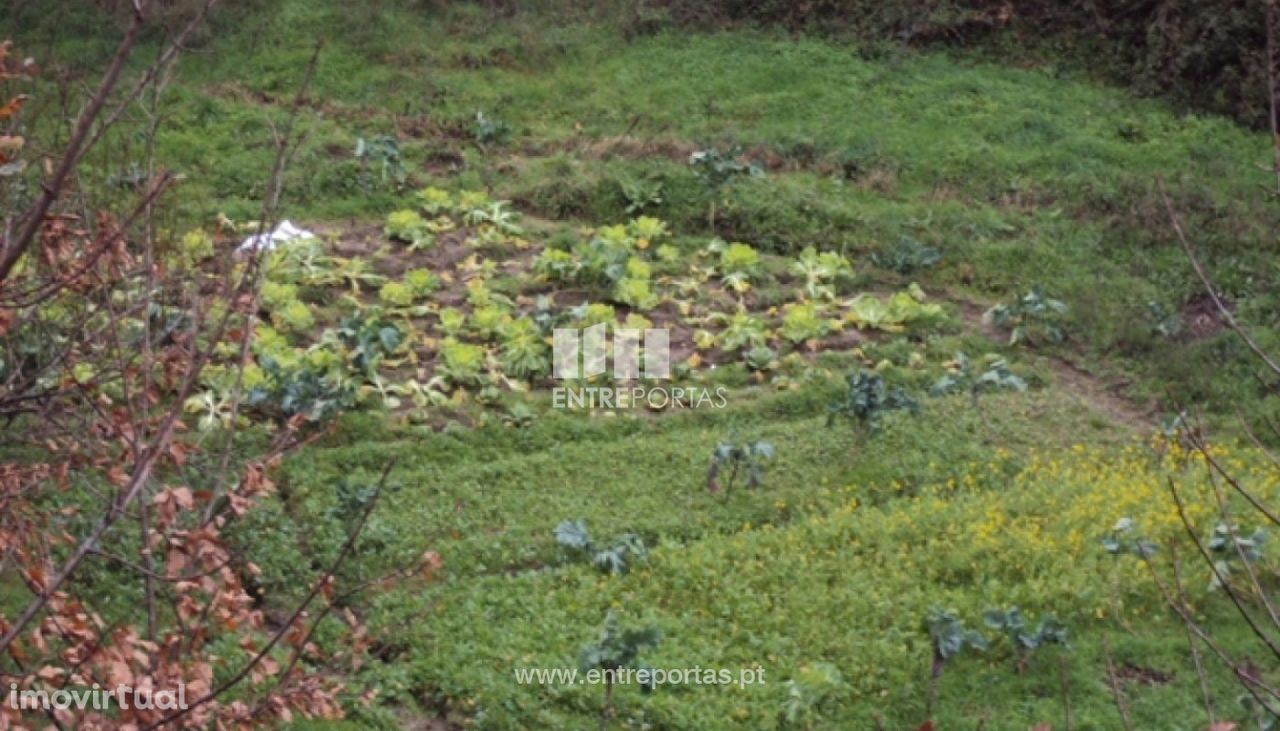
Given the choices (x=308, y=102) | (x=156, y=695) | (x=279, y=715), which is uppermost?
(x=156, y=695)

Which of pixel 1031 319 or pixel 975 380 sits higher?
pixel 975 380

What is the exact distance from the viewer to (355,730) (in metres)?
6.84

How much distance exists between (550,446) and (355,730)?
9.35 ft

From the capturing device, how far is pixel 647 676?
23.1 feet

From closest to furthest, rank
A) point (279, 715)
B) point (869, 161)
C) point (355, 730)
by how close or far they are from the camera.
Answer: point (279, 715)
point (355, 730)
point (869, 161)

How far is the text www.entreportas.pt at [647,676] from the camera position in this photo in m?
7.04

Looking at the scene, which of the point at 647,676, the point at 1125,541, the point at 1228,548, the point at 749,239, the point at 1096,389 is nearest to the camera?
the point at 647,676

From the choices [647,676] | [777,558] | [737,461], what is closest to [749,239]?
[737,461]

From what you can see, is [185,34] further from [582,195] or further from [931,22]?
[931,22]

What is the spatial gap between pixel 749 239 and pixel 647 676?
→ 562 centimetres

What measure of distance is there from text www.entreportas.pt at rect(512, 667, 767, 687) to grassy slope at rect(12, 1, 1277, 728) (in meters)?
0.07

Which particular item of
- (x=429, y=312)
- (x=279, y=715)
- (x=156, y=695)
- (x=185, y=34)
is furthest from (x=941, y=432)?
(x=185, y=34)

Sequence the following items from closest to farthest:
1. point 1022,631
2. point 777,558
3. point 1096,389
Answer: point 1022,631
point 777,558
point 1096,389

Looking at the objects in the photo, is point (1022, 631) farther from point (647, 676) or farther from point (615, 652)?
point (615, 652)
